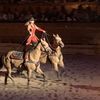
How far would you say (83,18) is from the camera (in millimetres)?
23422

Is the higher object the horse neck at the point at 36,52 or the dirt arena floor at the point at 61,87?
the horse neck at the point at 36,52

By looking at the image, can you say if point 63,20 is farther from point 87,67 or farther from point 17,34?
point 87,67

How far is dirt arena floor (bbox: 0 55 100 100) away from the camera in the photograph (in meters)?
12.4

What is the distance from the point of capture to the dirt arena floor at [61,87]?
1245 centimetres

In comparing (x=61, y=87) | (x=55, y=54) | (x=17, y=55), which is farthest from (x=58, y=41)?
(x=61, y=87)

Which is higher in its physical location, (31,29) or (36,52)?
(31,29)

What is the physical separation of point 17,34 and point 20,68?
332 inches

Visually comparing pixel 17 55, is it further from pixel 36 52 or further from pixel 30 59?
pixel 36 52

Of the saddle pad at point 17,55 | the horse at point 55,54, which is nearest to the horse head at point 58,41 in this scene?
the horse at point 55,54

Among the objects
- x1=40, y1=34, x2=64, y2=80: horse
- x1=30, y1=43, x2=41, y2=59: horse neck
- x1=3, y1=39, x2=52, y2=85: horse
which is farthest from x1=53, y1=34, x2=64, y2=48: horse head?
x1=30, y1=43, x2=41, y2=59: horse neck

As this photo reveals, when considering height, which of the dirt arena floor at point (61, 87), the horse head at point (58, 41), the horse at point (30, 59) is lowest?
the dirt arena floor at point (61, 87)

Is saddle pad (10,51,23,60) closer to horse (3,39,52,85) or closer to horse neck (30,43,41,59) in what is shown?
horse (3,39,52,85)

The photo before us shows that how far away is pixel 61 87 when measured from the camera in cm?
1355

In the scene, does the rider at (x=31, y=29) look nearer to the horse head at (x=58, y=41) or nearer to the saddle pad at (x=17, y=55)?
the saddle pad at (x=17, y=55)
